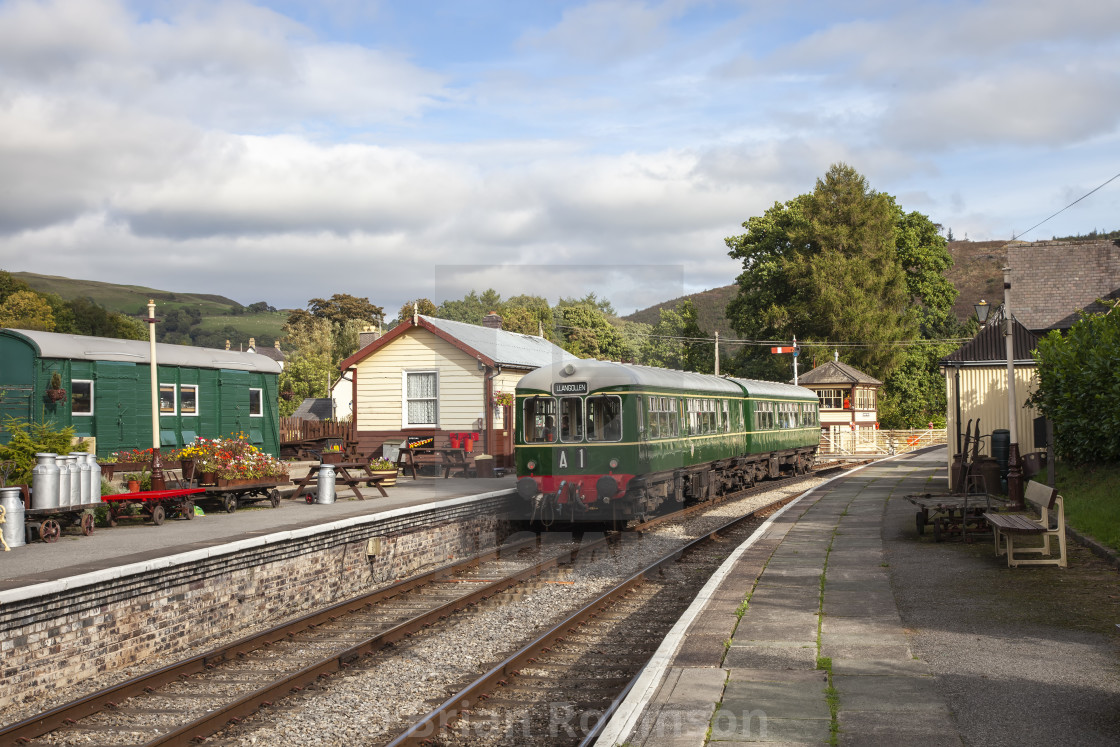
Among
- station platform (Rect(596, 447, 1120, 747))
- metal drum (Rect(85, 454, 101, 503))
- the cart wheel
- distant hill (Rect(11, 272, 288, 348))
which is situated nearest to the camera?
station platform (Rect(596, 447, 1120, 747))

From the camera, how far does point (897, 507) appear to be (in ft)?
60.0

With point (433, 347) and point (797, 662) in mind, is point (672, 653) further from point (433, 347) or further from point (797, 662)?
point (433, 347)

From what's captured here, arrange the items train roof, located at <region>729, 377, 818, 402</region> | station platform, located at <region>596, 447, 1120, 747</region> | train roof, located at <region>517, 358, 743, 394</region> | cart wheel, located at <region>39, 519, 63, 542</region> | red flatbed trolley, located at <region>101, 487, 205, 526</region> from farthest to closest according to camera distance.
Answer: train roof, located at <region>729, 377, 818, 402</region> → train roof, located at <region>517, 358, 743, 394</region> → red flatbed trolley, located at <region>101, 487, 205, 526</region> → cart wheel, located at <region>39, 519, 63, 542</region> → station platform, located at <region>596, 447, 1120, 747</region>

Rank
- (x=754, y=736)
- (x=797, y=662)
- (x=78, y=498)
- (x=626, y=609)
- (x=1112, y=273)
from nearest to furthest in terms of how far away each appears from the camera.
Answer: (x=754, y=736) → (x=797, y=662) → (x=626, y=609) → (x=78, y=498) → (x=1112, y=273)

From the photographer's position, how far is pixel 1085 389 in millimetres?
16453

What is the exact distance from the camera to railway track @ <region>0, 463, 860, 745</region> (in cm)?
641

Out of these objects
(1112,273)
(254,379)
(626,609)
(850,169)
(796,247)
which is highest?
(850,169)

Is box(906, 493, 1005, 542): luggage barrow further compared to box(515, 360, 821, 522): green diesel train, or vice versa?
box(515, 360, 821, 522): green diesel train

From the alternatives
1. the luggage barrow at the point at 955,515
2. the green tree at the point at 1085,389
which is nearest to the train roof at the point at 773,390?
the green tree at the point at 1085,389

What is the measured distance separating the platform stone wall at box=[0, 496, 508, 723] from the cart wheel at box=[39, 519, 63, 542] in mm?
2770

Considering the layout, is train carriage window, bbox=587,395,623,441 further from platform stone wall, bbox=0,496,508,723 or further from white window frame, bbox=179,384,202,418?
white window frame, bbox=179,384,202,418

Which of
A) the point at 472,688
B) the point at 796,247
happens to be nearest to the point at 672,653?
the point at 472,688

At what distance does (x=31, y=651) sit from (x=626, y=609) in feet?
18.8

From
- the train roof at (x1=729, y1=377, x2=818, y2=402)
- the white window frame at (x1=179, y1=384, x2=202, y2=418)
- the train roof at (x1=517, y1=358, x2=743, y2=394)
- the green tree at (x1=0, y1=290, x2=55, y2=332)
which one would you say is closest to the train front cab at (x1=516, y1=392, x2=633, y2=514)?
the train roof at (x1=517, y1=358, x2=743, y2=394)
